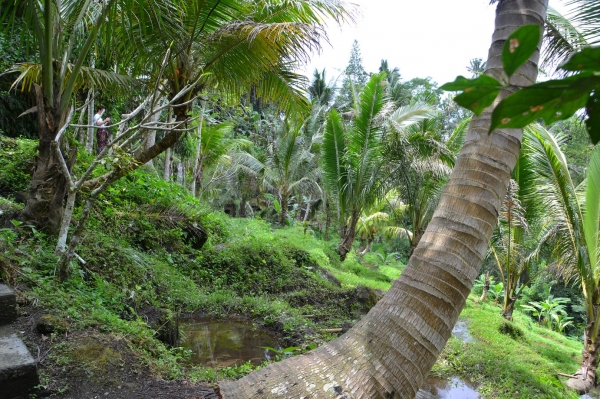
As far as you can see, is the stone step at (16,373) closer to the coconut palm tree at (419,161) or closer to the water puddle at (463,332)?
the water puddle at (463,332)

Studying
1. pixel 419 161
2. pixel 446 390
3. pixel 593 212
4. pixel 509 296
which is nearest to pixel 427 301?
pixel 446 390

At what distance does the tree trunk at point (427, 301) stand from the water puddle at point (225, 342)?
7.09ft

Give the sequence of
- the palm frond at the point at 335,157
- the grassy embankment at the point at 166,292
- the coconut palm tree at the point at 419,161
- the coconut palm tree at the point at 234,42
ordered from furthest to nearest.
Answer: the palm frond at the point at 335,157, the coconut palm tree at the point at 419,161, the coconut palm tree at the point at 234,42, the grassy embankment at the point at 166,292

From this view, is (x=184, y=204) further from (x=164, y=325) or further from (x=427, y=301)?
(x=427, y=301)

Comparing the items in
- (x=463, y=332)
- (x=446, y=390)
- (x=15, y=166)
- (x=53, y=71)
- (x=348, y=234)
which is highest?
(x=53, y=71)

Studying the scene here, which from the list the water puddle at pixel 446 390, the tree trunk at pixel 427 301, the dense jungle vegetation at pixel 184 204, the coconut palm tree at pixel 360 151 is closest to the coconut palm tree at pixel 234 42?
the dense jungle vegetation at pixel 184 204

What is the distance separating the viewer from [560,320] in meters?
14.6

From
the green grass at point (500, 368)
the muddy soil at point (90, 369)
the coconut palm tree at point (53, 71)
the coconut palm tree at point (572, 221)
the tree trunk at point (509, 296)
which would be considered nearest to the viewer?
the muddy soil at point (90, 369)

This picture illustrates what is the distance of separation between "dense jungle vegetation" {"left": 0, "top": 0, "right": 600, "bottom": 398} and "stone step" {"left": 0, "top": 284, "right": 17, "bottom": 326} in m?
0.16

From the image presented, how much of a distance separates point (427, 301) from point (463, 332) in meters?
6.52

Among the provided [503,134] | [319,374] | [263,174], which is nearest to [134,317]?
[319,374]

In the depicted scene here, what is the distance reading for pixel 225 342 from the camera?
4.22 m

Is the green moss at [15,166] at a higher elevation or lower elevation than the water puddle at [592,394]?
higher

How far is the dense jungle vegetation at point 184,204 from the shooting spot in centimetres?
289
